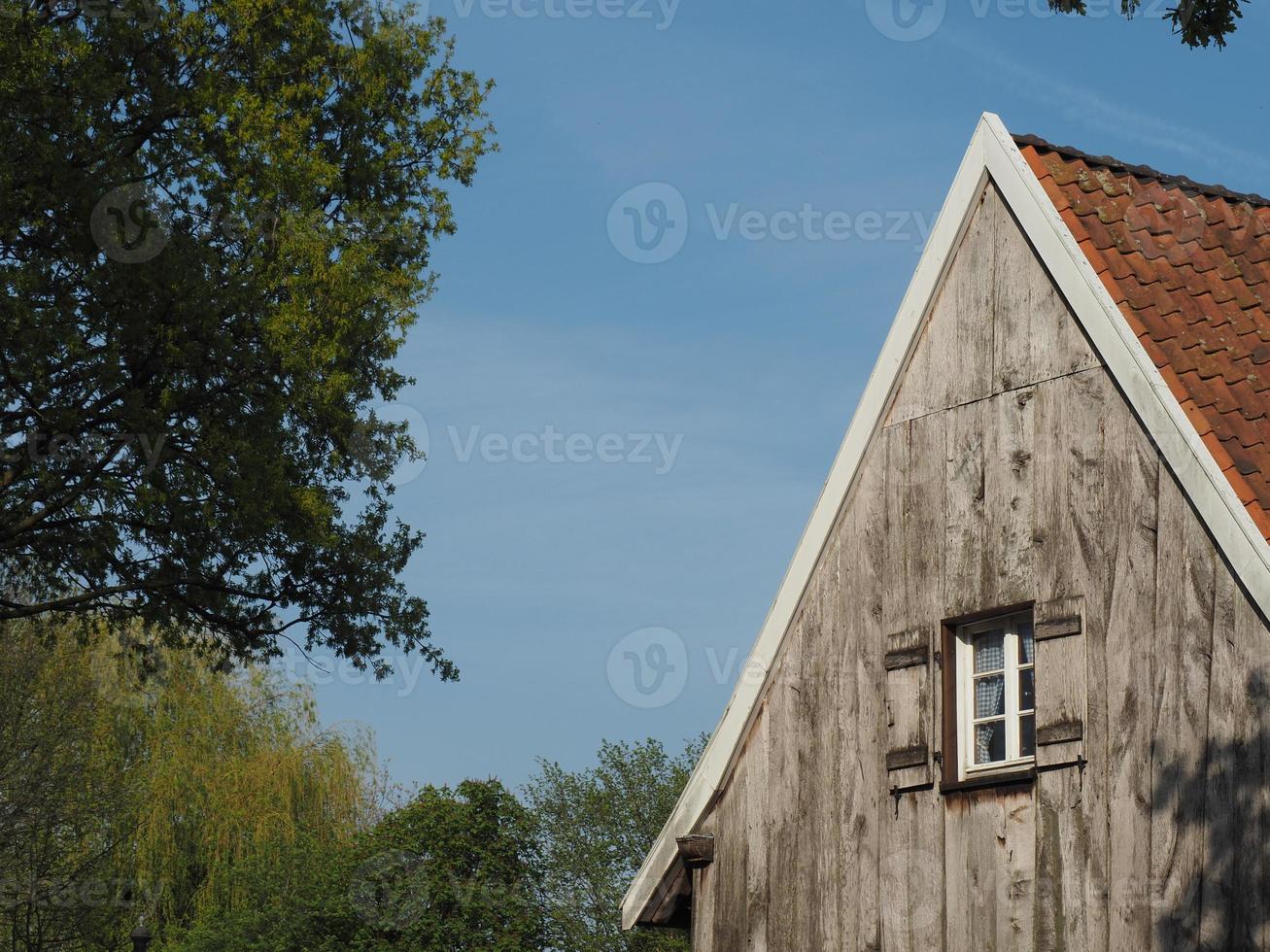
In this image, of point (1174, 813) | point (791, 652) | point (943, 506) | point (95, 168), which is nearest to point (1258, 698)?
point (1174, 813)

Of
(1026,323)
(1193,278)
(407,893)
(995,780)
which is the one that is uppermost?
(1193,278)

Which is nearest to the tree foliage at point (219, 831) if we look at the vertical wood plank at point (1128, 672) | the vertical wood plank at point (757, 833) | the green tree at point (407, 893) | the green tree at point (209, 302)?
the green tree at point (407, 893)

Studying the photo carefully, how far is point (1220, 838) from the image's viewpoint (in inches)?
356

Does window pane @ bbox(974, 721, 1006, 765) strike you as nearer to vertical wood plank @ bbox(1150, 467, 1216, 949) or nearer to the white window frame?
the white window frame

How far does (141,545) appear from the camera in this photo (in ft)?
58.7

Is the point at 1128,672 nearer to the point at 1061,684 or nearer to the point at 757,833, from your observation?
the point at 1061,684

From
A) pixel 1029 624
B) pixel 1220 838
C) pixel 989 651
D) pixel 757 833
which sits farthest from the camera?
pixel 757 833

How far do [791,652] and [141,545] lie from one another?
8.75m

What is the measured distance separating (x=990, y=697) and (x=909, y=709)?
1.97 ft

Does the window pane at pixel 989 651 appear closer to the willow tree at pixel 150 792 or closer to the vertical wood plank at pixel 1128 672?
the vertical wood plank at pixel 1128 672

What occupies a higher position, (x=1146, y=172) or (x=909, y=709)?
(x=1146, y=172)

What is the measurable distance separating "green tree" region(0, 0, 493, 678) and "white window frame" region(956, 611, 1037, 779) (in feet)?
27.3

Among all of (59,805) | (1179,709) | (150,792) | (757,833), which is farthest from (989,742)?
(150,792)

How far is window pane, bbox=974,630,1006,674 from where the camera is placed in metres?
10.9
